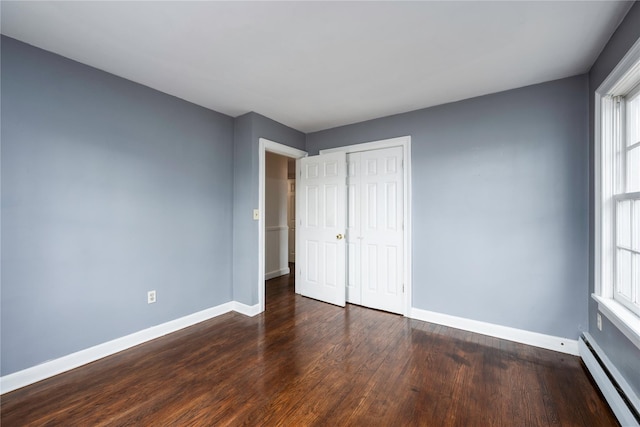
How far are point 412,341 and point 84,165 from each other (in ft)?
10.8

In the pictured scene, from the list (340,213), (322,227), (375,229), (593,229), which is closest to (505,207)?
(593,229)

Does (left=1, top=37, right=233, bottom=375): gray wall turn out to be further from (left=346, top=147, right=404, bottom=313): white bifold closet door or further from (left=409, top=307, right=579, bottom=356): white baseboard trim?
(left=409, top=307, right=579, bottom=356): white baseboard trim

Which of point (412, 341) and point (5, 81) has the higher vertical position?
point (5, 81)

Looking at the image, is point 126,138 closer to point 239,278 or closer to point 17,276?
point 17,276

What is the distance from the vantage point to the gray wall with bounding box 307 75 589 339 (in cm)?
229

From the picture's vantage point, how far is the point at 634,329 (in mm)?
1461

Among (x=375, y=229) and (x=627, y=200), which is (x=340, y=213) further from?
(x=627, y=200)

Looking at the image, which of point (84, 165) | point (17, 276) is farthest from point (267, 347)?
point (84, 165)

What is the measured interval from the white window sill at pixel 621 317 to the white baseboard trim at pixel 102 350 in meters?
3.07

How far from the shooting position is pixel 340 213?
11.5ft

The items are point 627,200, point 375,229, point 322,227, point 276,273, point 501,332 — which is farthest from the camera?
point 276,273

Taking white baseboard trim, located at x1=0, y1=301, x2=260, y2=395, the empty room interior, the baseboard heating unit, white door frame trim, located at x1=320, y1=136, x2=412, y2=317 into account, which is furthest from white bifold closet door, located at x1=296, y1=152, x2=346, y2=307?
the baseboard heating unit

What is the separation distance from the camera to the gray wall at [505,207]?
90.1 inches

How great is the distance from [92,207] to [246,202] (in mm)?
1436
